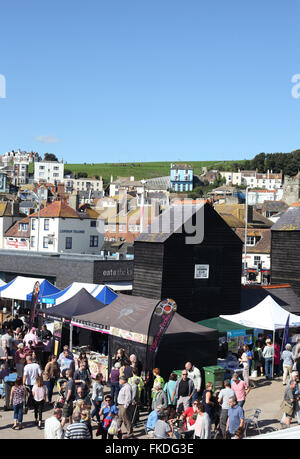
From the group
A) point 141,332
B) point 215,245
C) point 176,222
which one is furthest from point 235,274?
point 141,332

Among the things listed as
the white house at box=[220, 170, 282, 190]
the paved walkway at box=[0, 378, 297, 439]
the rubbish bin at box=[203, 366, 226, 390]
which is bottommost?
the paved walkway at box=[0, 378, 297, 439]

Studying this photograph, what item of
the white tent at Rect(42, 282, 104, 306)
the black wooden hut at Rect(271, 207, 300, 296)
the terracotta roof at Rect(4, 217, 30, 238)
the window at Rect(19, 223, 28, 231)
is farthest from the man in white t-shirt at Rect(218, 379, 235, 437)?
the window at Rect(19, 223, 28, 231)

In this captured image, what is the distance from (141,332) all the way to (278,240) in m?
13.6

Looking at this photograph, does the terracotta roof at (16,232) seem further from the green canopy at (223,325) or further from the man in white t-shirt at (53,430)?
the man in white t-shirt at (53,430)

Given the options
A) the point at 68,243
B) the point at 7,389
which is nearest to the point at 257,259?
the point at 68,243

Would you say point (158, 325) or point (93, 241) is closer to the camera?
point (158, 325)

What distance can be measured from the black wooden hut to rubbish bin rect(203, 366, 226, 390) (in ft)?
38.8

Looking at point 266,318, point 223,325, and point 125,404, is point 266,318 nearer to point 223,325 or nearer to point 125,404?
point 223,325

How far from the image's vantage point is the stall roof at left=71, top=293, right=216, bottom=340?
16531 mm

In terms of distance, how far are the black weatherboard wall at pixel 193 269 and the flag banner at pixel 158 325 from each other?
612 centimetres

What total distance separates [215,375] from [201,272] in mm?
7218

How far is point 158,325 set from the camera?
1563 cm

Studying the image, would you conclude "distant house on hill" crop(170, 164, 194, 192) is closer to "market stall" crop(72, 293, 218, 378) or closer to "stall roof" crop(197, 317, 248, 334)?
"stall roof" crop(197, 317, 248, 334)
